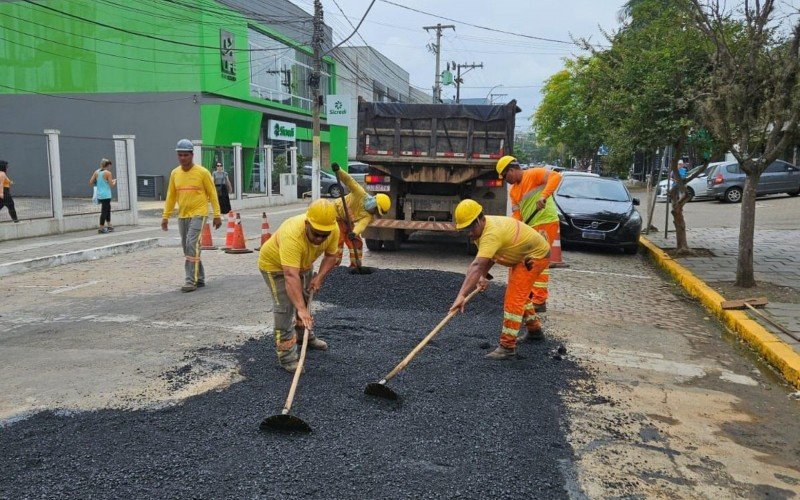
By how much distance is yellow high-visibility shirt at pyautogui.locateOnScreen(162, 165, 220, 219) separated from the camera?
24.2ft

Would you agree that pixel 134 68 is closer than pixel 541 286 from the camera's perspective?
No

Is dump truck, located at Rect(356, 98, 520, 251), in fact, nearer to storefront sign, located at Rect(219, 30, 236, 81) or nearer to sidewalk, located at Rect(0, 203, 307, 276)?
sidewalk, located at Rect(0, 203, 307, 276)

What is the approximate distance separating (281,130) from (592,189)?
71.6 feet

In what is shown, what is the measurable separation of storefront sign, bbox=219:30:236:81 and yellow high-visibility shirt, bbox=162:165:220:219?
19286 mm

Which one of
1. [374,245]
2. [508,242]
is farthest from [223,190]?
[508,242]

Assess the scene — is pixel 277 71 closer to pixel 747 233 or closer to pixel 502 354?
pixel 747 233

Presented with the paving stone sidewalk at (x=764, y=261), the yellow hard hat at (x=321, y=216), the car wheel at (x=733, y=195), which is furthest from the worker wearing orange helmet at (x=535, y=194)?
the car wheel at (x=733, y=195)

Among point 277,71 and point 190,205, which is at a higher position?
point 277,71

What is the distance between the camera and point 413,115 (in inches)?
390

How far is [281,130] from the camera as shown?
Answer: 102 ft

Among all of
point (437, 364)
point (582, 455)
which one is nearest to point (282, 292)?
point (437, 364)

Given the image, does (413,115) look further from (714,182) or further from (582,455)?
(714,182)

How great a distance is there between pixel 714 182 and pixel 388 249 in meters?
16.6

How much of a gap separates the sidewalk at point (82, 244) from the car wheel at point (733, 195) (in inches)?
653
